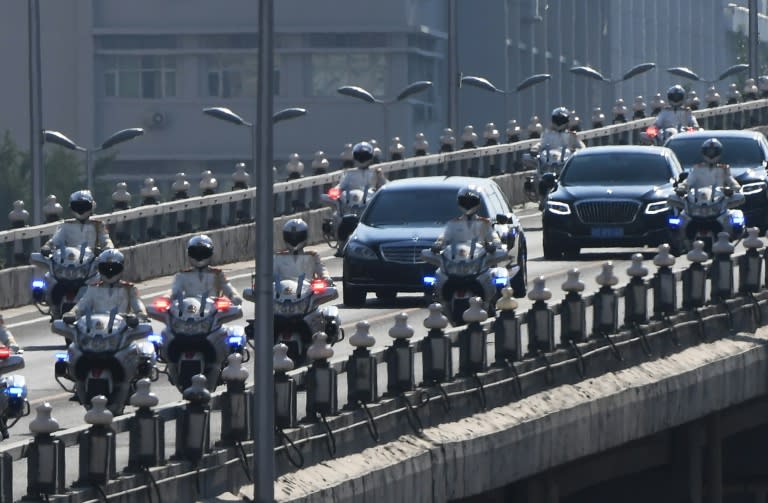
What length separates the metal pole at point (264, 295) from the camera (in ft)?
57.4

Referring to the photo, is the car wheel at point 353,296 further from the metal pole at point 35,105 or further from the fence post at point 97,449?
the fence post at point 97,449

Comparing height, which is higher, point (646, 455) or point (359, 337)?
point (359, 337)

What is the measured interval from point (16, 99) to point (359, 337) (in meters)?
98.5

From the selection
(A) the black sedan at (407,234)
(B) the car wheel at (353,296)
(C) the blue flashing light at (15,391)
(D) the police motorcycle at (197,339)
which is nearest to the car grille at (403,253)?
(A) the black sedan at (407,234)

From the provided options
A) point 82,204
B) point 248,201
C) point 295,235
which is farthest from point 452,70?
point 295,235

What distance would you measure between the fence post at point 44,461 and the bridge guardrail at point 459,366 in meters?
0.02

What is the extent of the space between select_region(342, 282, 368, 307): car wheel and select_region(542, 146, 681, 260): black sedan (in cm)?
547

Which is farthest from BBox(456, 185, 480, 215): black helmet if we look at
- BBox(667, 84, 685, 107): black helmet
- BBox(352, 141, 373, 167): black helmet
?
BBox(667, 84, 685, 107): black helmet

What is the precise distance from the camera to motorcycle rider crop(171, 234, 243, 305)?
878 inches

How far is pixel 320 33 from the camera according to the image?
11644 cm

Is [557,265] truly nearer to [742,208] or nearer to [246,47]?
[742,208]

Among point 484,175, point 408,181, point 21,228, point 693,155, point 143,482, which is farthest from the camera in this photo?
point 484,175

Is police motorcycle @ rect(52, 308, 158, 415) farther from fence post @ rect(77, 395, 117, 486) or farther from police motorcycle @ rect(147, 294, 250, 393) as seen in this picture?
fence post @ rect(77, 395, 117, 486)

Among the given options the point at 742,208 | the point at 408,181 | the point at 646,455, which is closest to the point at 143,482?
the point at 646,455
